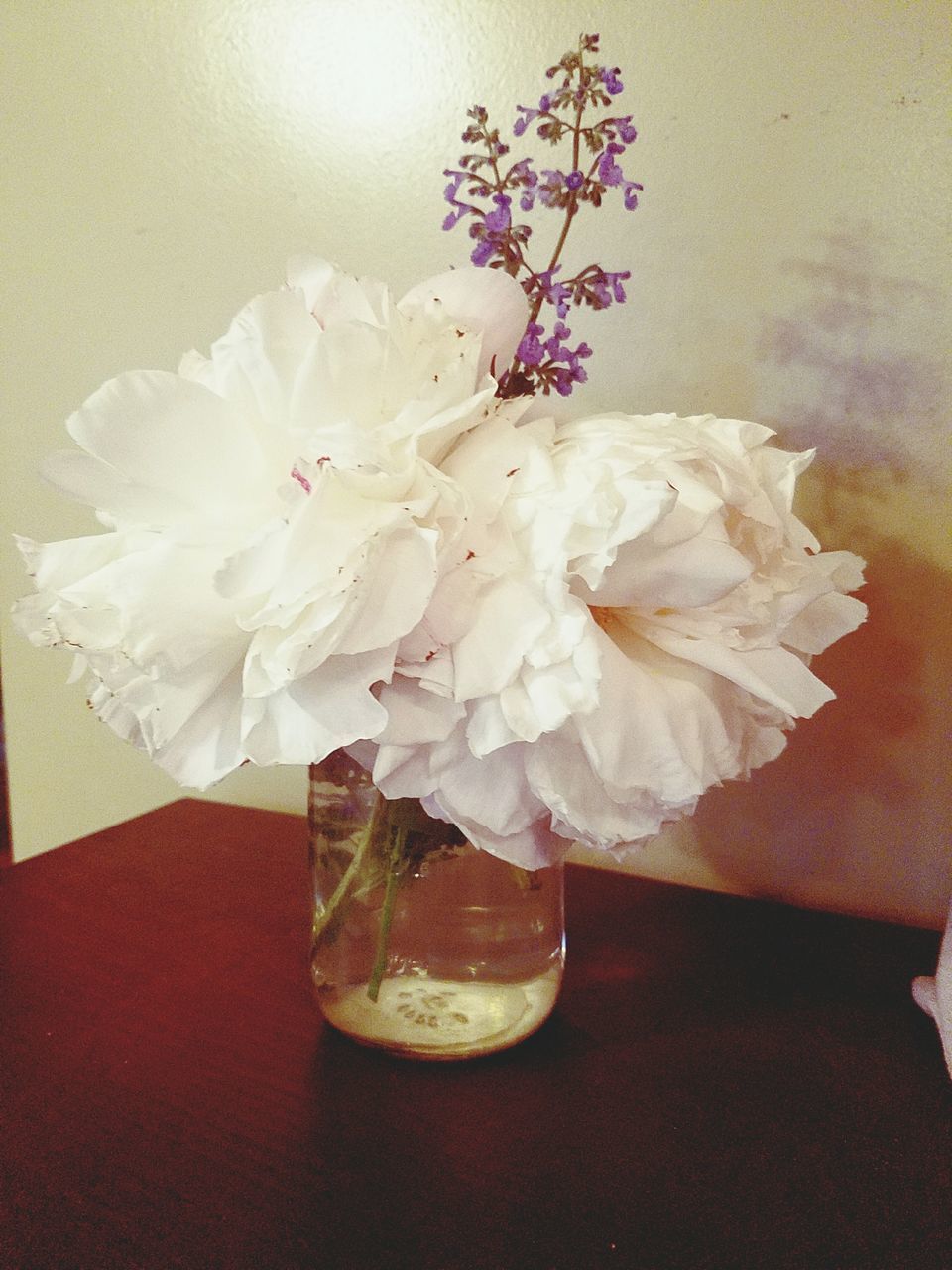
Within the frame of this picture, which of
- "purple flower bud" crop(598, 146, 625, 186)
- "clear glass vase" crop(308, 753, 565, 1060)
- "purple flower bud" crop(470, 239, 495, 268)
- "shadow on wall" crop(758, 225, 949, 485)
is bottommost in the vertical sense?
"clear glass vase" crop(308, 753, 565, 1060)

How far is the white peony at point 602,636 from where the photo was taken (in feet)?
1.32

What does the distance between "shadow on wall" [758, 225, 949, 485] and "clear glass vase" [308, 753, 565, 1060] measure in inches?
14.8

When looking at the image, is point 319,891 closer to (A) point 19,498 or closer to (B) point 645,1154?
(B) point 645,1154

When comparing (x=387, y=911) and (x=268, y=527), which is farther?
(x=387, y=911)

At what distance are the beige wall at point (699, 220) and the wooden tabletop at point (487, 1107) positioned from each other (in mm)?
119

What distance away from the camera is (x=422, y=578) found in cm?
41

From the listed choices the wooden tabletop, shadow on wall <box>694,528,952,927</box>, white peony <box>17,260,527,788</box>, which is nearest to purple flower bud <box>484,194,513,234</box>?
white peony <box>17,260,527,788</box>

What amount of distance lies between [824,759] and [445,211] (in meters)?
0.54

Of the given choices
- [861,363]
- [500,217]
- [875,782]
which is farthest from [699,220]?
[875,782]

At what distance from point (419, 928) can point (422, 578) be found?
236 millimetres

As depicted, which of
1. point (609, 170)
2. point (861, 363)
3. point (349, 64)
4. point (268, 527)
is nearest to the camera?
point (268, 527)

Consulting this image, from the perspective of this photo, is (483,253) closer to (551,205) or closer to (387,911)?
(551,205)

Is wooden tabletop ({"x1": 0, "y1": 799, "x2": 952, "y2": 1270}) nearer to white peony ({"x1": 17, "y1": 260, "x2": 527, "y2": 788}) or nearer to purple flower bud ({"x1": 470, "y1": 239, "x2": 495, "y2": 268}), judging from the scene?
white peony ({"x1": 17, "y1": 260, "x2": 527, "y2": 788})

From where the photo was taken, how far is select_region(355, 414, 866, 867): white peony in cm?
40
